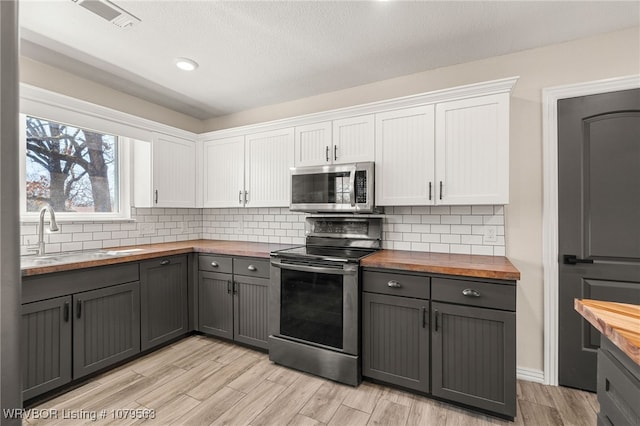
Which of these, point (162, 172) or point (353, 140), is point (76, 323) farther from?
point (353, 140)

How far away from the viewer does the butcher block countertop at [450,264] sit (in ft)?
6.29

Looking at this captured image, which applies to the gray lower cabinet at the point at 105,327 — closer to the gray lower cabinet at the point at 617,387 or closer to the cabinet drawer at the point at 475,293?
the cabinet drawer at the point at 475,293

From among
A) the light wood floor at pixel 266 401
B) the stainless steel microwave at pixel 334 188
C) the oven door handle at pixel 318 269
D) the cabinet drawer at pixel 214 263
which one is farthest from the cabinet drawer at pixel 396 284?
the cabinet drawer at pixel 214 263

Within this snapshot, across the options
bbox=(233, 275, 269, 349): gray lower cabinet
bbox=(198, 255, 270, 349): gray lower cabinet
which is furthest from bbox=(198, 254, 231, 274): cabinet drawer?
bbox=(233, 275, 269, 349): gray lower cabinet

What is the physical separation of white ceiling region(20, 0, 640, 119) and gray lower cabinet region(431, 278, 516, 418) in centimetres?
175

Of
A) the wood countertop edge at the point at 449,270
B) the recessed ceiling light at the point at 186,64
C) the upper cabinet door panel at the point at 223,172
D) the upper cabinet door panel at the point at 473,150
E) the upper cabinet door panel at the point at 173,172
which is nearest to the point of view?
the wood countertop edge at the point at 449,270

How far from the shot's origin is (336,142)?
2848mm

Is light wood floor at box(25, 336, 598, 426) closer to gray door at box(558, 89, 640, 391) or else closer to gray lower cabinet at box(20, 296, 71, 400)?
gray lower cabinet at box(20, 296, 71, 400)

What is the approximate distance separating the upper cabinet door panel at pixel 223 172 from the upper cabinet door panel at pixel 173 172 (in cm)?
15

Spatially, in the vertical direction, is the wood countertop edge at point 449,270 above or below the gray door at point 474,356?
above

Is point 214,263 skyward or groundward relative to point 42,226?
groundward

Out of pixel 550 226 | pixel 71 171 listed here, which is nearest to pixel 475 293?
pixel 550 226

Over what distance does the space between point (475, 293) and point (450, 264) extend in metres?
0.23

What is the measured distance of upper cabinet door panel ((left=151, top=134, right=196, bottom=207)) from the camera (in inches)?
128
